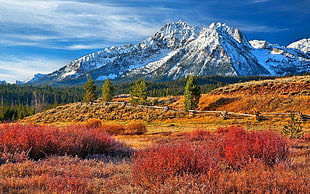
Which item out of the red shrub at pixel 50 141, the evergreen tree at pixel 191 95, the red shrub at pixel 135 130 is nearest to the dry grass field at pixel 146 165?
the red shrub at pixel 50 141

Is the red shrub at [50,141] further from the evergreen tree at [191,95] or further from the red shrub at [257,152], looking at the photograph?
the evergreen tree at [191,95]

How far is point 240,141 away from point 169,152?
2.87 meters

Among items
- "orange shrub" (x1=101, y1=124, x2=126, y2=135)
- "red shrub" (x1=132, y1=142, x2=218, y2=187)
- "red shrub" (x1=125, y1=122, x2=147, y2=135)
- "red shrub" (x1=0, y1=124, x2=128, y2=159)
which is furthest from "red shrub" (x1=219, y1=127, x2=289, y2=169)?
"orange shrub" (x1=101, y1=124, x2=126, y2=135)

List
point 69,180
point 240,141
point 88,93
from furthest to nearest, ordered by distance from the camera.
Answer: point 88,93
point 240,141
point 69,180

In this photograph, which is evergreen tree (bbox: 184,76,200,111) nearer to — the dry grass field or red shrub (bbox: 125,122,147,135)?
red shrub (bbox: 125,122,147,135)

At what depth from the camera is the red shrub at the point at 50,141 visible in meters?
7.66

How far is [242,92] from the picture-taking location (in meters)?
44.8

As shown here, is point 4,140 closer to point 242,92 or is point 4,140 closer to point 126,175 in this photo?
point 126,175

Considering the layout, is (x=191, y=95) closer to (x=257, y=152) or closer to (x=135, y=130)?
(x=135, y=130)

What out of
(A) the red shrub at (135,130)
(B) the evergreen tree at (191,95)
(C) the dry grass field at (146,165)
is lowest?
(A) the red shrub at (135,130)

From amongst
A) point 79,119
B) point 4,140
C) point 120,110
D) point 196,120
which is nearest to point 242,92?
point 196,120

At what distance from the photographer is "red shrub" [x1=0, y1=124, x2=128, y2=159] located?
766 cm

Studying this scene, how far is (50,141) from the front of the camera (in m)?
8.29

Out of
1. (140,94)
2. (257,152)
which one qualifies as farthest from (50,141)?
(140,94)
